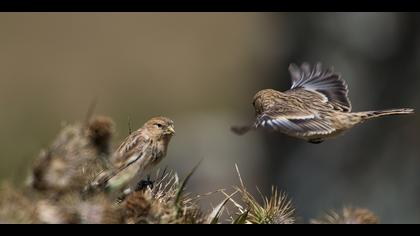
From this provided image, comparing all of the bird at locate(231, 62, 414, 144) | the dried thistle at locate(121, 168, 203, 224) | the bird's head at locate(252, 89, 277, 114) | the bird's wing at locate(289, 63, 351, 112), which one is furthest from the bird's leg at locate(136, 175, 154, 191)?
the bird's wing at locate(289, 63, 351, 112)

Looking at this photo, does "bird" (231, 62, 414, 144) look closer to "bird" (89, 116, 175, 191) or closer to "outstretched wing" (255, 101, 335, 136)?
"outstretched wing" (255, 101, 335, 136)

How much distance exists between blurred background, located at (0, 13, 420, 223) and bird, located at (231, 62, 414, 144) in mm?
3919

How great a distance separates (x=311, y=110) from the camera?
7.52 m

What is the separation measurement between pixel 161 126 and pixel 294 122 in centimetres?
102

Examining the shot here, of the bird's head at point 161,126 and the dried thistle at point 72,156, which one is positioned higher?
the dried thistle at point 72,156

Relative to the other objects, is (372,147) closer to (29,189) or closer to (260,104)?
(260,104)

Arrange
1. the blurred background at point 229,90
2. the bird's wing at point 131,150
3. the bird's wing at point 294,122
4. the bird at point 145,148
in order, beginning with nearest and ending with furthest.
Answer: the bird's wing at point 131,150 → the bird at point 145,148 → the bird's wing at point 294,122 → the blurred background at point 229,90

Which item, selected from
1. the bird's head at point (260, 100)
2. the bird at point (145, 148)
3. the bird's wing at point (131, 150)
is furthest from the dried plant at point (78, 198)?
the bird's head at point (260, 100)

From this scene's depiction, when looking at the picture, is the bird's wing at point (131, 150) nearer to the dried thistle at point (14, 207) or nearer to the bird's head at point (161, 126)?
the bird's head at point (161, 126)

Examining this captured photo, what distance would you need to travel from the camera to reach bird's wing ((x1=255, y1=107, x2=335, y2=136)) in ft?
21.2

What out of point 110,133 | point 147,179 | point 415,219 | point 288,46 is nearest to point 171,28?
point 288,46

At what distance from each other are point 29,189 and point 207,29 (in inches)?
870

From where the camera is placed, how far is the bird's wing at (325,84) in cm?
807

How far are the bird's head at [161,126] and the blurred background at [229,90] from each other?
486 centimetres
